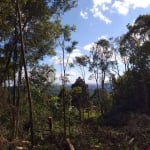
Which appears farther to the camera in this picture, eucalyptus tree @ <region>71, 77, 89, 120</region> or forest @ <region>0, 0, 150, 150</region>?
eucalyptus tree @ <region>71, 77, 89, 120</region>

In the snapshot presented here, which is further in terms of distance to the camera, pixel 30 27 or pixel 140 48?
pixel 140 48

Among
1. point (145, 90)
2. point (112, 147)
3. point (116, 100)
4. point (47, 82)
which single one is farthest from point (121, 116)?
point (112, 147)

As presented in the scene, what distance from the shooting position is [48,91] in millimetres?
33031

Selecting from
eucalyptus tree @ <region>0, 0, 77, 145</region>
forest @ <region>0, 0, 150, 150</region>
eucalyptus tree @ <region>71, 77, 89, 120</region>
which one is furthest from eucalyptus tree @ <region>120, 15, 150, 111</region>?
eucalyptus tree @ <region>0, 0, 77, 145</region>

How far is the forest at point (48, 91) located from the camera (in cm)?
1984

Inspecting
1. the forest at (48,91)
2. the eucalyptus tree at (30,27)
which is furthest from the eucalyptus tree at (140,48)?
the eucalyptus tree at (30,27)

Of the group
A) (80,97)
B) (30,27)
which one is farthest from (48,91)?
(80,97)

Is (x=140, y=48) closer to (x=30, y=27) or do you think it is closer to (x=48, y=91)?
(x=48, y=91)

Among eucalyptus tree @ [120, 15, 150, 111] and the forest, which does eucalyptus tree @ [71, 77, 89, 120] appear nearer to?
the forest

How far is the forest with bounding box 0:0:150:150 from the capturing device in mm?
19844

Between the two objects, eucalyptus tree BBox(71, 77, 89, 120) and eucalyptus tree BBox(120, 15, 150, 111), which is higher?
eucalyptus tree BBox(120, 15, 150, 111)

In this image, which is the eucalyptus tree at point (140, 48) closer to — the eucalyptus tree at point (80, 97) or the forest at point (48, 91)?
the forest at point (48, 91)

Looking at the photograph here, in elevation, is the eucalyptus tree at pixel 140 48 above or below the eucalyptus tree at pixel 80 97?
above

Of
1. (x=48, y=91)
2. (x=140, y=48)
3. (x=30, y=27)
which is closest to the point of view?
(x=30, y=27)
